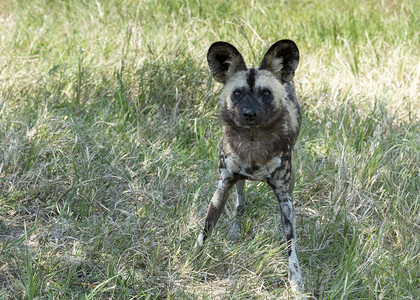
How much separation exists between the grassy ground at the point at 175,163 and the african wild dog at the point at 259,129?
207 millimetres

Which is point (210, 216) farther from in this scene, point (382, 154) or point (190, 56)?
point (190, 56)

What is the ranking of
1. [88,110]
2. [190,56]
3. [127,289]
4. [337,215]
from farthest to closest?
[190,56] < [88,110] < [337,215] < [127,289]

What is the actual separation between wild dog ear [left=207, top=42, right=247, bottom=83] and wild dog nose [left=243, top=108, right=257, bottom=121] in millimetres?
310

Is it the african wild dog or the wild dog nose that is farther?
the african wild dog

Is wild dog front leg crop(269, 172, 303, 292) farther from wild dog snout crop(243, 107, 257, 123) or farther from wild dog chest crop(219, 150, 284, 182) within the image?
wild dog snout crop(243, 107, 257, 123)

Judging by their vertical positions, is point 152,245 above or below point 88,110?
below

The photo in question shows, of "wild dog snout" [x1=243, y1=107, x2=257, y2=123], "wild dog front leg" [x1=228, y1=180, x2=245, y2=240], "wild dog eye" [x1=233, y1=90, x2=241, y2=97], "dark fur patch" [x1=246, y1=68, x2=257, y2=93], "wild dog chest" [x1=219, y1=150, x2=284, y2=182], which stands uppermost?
"dark fur patch" [x1=246, y1=68, x2=257, y2=93]

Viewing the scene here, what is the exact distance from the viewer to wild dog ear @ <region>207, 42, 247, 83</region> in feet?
9.91

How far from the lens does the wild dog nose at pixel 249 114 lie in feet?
9.30

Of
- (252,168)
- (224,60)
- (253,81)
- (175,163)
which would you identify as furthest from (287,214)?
(175,163)

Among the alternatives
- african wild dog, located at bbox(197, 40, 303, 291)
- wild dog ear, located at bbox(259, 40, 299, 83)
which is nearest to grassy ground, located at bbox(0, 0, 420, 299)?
african wild dog, located at bbox(197, 40, 303, 291)

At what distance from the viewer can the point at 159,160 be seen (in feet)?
12.5

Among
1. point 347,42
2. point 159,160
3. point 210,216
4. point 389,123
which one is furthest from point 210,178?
point 347,42

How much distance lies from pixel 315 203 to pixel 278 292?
932 mm
